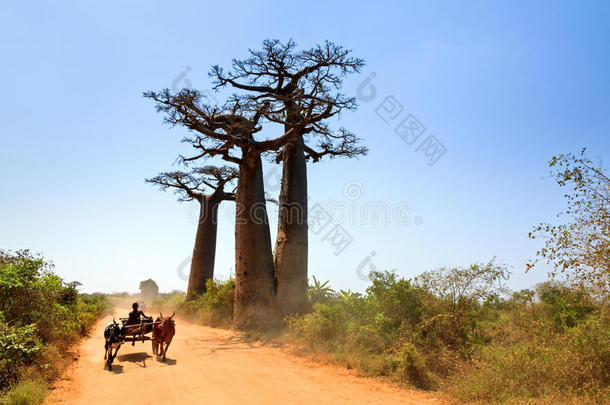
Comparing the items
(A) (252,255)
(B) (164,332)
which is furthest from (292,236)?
(B) (164,332)

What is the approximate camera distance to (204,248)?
14.7 m

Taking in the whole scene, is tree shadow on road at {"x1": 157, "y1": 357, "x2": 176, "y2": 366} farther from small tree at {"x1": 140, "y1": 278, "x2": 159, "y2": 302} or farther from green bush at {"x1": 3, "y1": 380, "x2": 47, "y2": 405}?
small tree at {"x1": 140, "y1": 278, "x2": 159, "y2": 302}

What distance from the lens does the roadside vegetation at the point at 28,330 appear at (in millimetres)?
3846

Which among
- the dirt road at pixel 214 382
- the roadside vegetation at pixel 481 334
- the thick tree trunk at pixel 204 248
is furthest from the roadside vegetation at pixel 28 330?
the thick tree trunk at pixel 204 248

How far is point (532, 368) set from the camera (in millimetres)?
3945

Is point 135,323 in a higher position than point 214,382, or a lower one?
higher

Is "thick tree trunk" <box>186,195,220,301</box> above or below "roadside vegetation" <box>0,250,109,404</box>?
above

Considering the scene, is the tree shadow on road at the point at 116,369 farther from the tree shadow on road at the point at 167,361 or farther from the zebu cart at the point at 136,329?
the tree shadow on road at the point at 167,361

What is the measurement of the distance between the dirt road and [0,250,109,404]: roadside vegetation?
30 cm

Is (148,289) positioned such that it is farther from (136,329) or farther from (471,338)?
(471,338)

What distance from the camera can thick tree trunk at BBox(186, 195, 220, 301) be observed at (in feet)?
46.7

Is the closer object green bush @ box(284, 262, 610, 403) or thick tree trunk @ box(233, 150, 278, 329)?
green bush @ box(284, 262, 610, 403)

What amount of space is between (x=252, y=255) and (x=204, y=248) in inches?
233

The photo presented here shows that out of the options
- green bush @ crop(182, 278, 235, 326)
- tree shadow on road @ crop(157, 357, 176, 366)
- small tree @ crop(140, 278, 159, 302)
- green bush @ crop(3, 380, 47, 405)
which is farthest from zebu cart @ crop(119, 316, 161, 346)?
small tree @ crop(140, 278, 159, 302)
